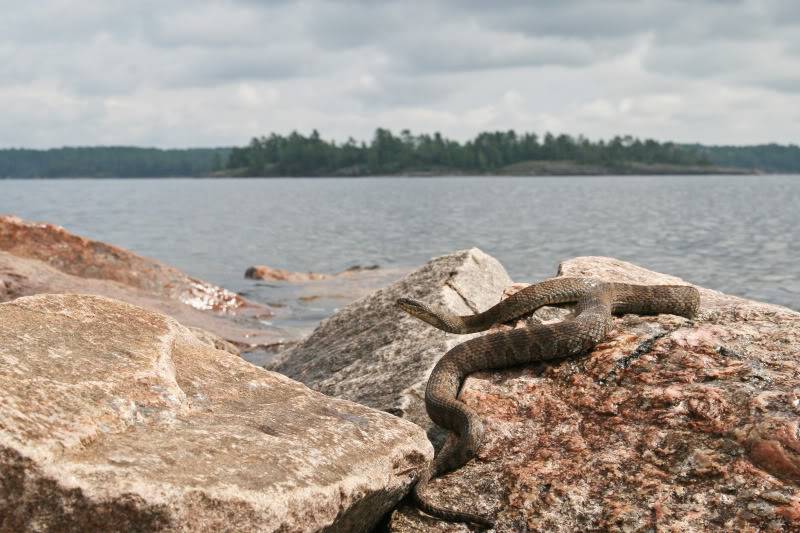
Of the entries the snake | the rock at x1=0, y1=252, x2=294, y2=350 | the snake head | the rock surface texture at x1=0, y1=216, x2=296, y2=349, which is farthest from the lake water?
the snake

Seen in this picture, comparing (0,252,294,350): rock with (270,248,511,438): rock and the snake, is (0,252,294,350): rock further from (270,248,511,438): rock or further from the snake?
the snake

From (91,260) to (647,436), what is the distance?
1315 centimetres

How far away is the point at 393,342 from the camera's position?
7480 mm

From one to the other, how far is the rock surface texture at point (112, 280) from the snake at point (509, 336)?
7.83 meters

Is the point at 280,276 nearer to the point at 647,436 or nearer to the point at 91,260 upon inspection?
the point at 91,260

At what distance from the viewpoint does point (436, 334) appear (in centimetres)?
719

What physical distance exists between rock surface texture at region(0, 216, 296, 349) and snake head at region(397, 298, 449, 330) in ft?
23.2

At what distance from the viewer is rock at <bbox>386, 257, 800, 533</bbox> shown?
445 cm

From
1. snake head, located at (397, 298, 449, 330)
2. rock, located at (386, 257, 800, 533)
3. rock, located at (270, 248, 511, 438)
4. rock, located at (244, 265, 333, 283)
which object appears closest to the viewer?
rock, located at (386, 257, 800, 533)

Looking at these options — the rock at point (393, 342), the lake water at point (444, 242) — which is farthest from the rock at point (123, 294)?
the rock at point (393, 342)

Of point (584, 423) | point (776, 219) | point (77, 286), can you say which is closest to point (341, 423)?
point (584, 423)

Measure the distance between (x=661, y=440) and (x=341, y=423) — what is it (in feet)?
5.90

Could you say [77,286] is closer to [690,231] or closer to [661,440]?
[661,440]

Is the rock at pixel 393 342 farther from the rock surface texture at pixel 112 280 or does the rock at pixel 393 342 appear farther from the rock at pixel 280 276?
the rock at pixel 280 276
